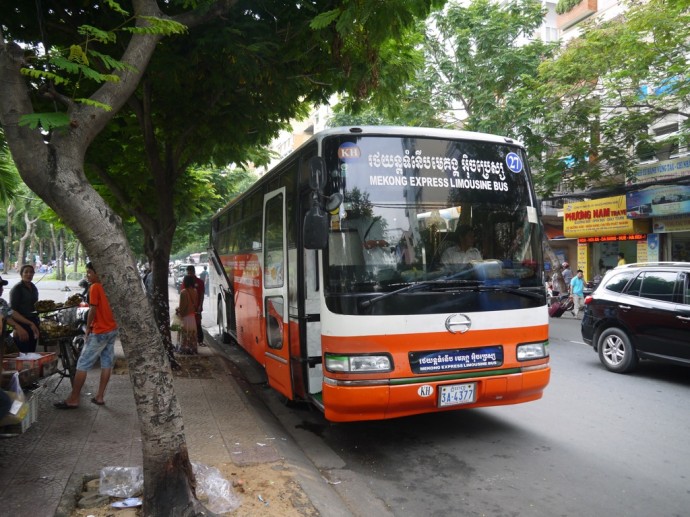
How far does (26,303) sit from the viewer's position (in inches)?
262

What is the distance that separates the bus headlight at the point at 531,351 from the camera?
509 cm

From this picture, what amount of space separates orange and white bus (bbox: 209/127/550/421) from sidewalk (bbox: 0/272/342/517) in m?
0.65

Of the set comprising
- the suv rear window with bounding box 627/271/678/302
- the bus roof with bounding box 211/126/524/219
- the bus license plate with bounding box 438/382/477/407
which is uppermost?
the bus roof with bounding box 211/126/524/219

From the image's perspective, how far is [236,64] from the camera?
6059 mm

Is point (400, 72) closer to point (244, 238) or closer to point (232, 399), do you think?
point (244, 238)

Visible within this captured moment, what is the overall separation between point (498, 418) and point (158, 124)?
21.8 ft

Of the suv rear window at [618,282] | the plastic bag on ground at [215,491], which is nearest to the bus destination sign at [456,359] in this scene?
the plastic bag on ground at [215,491]

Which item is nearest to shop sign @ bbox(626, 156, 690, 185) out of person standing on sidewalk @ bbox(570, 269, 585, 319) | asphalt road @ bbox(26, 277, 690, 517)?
person standing on sidewalk @ bbox(570, 269, 585, 319)

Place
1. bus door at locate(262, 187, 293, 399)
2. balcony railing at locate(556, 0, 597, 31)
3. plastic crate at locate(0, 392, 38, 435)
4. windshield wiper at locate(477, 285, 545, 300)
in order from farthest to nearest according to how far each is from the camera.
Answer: balcony railing at locate(556, 0, 597, 31), bus door at locate(262, 187, 293, 399), windshield wiper at locate(477, 285, 545, 300), plastic crate at locate(0, 392, 38, 435)

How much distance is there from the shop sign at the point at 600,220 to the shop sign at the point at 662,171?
1.62 meters

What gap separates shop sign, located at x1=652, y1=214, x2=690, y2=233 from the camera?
17.6 metres

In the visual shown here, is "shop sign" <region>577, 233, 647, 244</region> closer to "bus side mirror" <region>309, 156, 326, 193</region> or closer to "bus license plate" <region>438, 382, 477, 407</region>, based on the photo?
"bus license plate" <region>438, 382, 477, 407</region>

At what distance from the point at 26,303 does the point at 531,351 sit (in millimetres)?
6096

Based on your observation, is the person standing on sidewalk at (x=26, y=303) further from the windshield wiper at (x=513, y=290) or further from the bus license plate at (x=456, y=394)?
the windshield wiper at (x=513, y=290)
